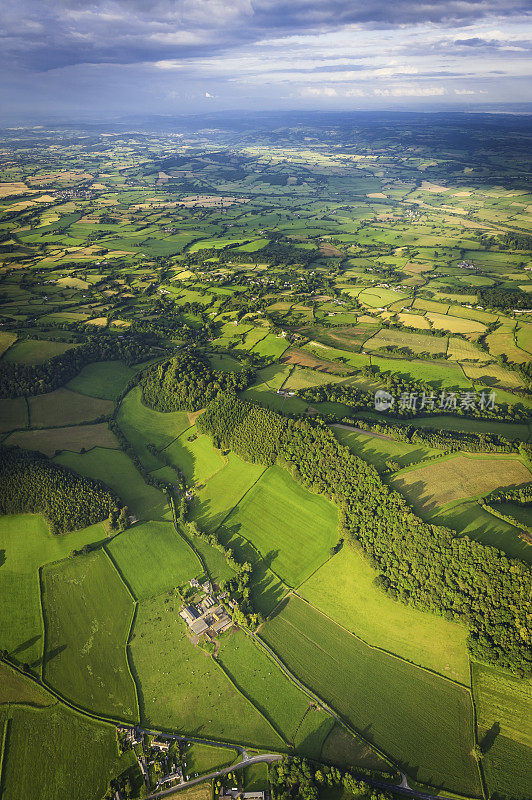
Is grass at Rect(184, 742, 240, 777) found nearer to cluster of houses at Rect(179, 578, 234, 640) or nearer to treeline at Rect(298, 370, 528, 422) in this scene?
cluster of houses at Rect(179, 578, 234, 640)

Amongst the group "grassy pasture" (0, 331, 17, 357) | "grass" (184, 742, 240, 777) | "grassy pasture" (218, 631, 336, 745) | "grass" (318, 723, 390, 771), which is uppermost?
"grassy pasture" (0, 331, 17, 357)

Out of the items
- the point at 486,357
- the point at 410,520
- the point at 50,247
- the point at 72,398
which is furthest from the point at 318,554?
the point at 50,247

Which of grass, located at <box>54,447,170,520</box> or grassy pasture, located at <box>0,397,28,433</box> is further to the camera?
grassy pasture, located at <box>0,397,28,433</box>

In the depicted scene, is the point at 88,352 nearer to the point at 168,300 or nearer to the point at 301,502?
the point at 168,300

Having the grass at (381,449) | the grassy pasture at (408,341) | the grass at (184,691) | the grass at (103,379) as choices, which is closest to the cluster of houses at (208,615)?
the grass at (184,691)

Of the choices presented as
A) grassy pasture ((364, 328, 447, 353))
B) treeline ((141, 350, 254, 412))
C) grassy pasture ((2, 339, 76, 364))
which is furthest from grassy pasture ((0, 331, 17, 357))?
grassy pasture ((364, 328, 447, 353))

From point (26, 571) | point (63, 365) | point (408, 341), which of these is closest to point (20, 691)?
Answer: point (26, 571)

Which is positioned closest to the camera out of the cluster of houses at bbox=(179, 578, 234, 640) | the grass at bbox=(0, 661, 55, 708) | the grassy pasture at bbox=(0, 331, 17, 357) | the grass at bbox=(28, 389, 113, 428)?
the grass at bbox=(0, 661, 55, 708)
